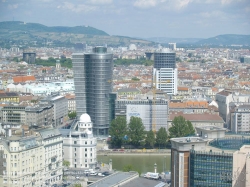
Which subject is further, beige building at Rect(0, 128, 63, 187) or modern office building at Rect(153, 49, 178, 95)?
modern office building at Rect(153, 49, 178, 95)

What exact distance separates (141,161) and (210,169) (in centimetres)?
509

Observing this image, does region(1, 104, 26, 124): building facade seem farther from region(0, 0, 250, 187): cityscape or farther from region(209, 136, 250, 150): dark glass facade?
region(209, 136, 250, 150): dark glass facade

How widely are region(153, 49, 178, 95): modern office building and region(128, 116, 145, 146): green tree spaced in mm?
7646

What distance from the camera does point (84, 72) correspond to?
57.0 ft

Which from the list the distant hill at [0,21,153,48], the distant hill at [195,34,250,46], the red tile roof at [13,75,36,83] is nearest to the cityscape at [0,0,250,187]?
the red tile roof at [13,75,36,83]

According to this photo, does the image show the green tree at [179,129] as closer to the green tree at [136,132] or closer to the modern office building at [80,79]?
the green tree at [136,132]

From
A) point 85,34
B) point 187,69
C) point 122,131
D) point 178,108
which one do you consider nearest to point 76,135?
point 122,131

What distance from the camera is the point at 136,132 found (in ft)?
53.3

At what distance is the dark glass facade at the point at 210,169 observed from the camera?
31.6 feet

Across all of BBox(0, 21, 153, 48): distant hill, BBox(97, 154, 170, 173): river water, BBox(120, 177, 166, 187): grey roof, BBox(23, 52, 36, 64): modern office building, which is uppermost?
BBox(0, 21, 153, 48): distant hill

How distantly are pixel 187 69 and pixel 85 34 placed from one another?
4184 centimetres

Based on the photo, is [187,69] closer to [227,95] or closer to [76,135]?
[227,95]

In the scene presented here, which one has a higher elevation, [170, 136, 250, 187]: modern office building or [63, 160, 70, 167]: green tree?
[170, 136, 250, 187]: modern office building

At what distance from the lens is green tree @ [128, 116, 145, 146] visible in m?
16.2
